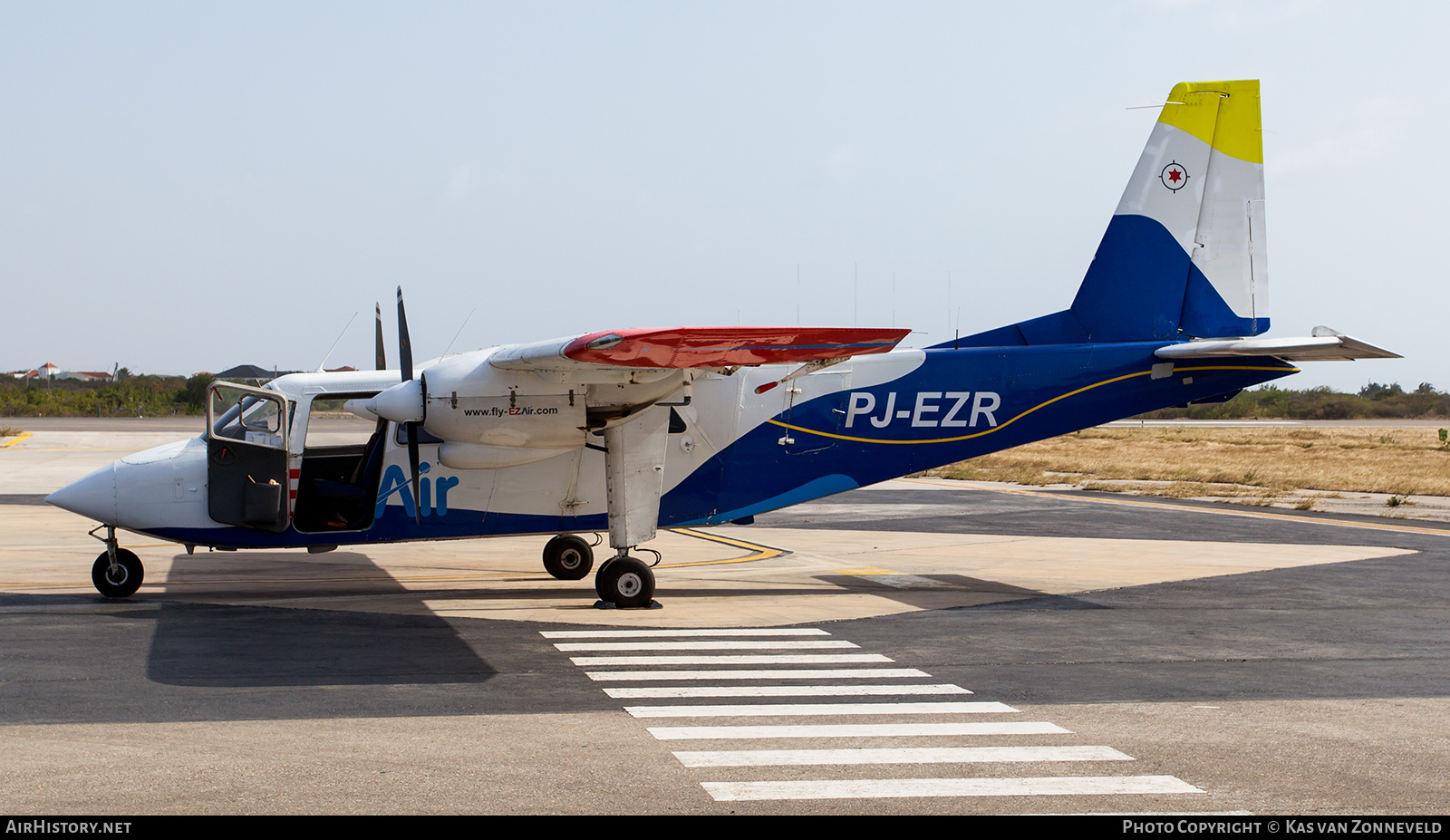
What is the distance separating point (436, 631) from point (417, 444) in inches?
108

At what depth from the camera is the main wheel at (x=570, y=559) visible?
15.9 m

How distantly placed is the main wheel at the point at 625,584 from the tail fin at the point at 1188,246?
5.71 m

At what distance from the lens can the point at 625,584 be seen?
43.7ft

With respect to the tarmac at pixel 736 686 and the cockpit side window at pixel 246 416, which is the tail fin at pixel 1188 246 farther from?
the cockpit side window at pixel 246 416

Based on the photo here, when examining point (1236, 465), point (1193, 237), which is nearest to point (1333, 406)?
point (1236, 465)

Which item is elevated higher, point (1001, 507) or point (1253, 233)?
point (1253, 233)

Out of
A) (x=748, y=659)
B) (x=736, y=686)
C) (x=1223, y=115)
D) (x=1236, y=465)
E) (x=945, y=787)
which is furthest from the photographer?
(x=1236, y=465)

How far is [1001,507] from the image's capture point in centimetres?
2795

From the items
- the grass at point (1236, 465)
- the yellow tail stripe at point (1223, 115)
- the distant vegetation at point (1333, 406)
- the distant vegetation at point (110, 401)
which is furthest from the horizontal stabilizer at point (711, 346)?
the distant vegetation at point (1333, 406)

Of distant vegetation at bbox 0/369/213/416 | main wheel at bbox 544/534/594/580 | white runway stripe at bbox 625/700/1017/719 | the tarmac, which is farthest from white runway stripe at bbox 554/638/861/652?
distant vegetation at bbox 0/369/213/416

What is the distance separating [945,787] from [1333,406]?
111 metres

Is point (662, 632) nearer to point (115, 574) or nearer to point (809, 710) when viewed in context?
point (809, 710)
